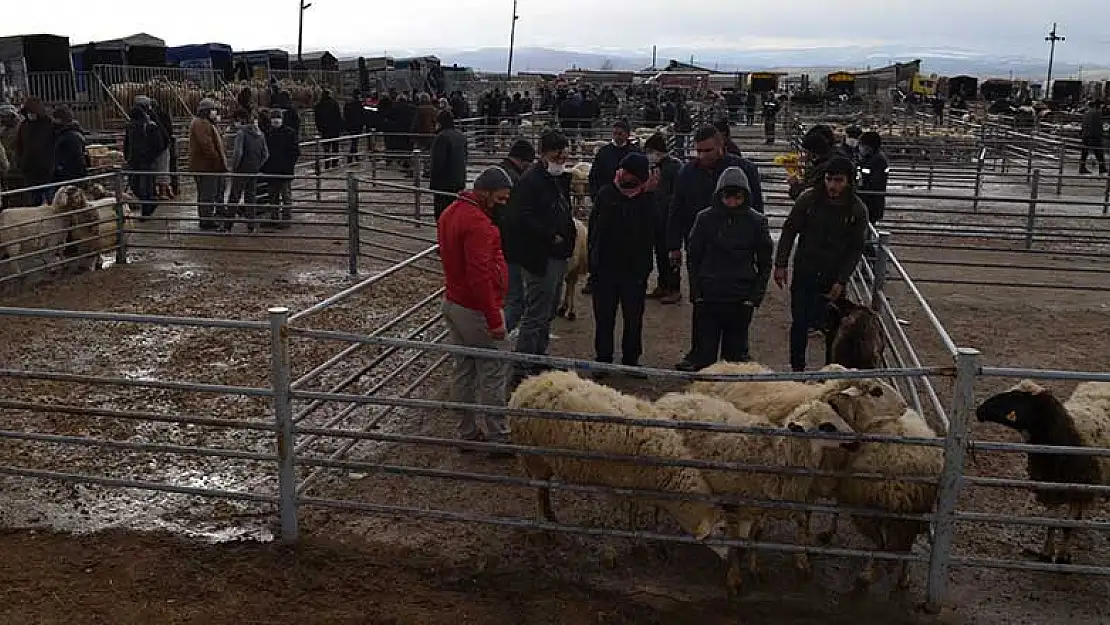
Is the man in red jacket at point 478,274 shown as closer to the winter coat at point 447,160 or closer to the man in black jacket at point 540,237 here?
the man in black jacket at point 540,237

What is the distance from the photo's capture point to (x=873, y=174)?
1103 centimetres

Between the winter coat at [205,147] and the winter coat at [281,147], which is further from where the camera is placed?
the winter coat at [281,147]

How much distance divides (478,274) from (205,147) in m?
9.13

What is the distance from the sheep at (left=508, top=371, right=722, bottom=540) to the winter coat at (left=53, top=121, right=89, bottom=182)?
10148 millimetres

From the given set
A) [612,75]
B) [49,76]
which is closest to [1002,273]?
[49,76]

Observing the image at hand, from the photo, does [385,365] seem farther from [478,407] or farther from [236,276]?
[236,276]

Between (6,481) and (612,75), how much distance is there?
226 ft

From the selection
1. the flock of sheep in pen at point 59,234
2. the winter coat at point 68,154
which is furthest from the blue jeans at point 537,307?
the winter coat at point 68,154

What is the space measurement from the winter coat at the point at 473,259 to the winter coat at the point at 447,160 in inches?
239

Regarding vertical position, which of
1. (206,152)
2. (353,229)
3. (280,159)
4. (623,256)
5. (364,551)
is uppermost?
(206,152)

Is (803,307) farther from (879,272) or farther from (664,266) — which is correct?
(664,266)

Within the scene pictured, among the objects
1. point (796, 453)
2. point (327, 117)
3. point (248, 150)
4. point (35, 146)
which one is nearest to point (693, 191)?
point (796, 453)

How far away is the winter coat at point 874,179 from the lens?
1101 cm

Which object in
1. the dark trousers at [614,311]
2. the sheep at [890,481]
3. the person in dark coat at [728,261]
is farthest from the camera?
the dark trousers at [614,311]
